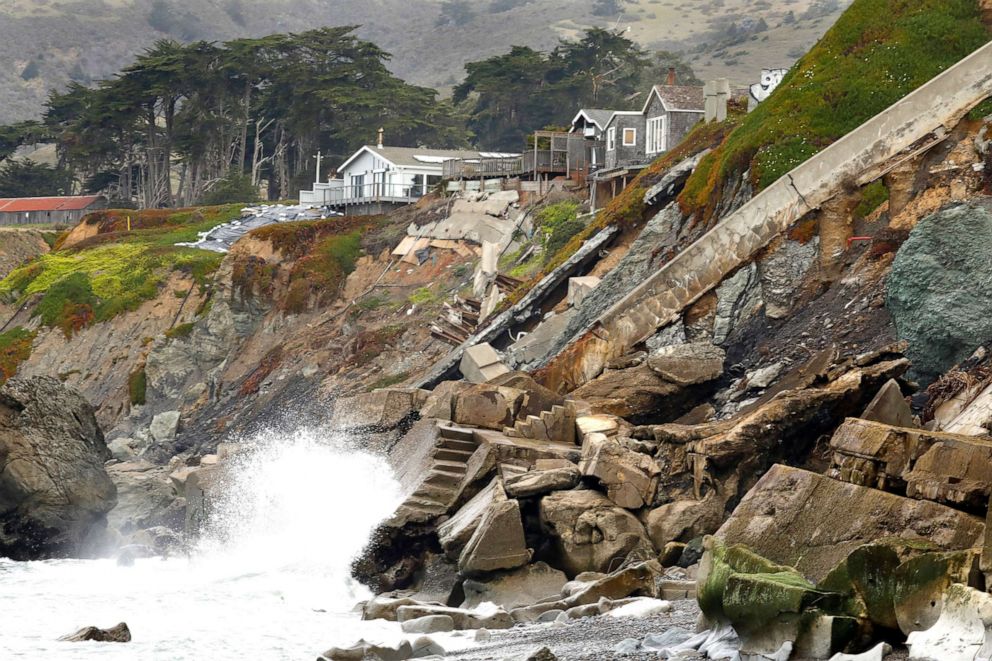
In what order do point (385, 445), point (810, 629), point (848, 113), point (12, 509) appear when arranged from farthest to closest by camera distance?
point (848, 113), point (12, 509), point (385, 445), point (810, 629)

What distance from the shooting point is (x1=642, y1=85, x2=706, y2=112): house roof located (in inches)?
2377

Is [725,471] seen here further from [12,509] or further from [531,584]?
[12,509]

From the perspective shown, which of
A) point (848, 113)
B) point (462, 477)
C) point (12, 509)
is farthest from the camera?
point (848, 113)

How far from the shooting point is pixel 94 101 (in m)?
87.8

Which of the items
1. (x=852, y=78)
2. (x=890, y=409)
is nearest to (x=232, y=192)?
(x=852, y=78)

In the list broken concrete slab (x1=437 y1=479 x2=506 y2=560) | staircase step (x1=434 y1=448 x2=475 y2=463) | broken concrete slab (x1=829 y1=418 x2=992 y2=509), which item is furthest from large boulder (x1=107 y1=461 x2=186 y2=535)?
broken concrete slab (x1=829 y1=418 x2=992 y2=509)

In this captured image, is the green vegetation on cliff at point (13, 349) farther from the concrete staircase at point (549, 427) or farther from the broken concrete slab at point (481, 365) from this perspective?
the concrete staircase at point (549, 427)

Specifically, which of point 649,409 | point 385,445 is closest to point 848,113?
point 649,409

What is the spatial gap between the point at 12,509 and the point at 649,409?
1236 cm

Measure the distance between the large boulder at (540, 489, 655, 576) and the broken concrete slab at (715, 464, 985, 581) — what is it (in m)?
2.90

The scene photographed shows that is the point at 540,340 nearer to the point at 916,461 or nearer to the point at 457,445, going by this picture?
the point at 457,445

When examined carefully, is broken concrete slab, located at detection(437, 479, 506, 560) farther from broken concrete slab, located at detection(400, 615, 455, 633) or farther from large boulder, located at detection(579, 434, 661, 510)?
broken concrete slab, located at detection(400, 615, 455, 633)

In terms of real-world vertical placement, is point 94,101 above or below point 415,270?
above

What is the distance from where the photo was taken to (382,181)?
237 feet
